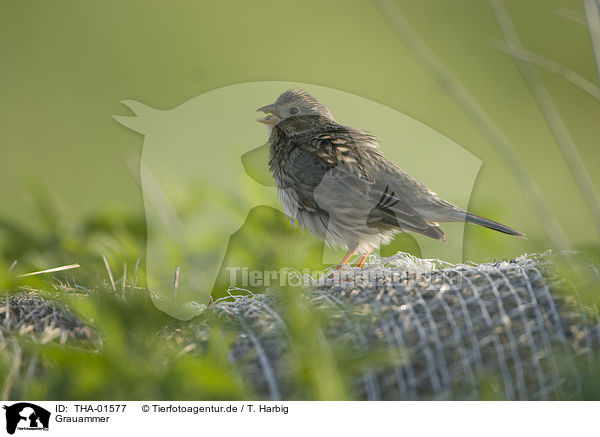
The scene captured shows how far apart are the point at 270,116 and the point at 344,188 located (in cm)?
54

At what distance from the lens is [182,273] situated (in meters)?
A: 1.92

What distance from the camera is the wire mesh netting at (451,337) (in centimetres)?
137

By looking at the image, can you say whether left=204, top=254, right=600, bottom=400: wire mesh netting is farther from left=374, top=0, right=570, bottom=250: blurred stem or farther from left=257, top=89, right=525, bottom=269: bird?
left=257, top=89, right=525, bottom=269: bird

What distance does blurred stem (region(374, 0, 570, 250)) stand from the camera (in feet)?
3.53

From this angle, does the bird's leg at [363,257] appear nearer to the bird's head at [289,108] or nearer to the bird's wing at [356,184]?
the bird's wing at [356,184]

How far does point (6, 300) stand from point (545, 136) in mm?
5088

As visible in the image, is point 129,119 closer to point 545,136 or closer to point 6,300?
point 6,300

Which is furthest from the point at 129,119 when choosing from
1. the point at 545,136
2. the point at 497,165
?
the point at 545,136
